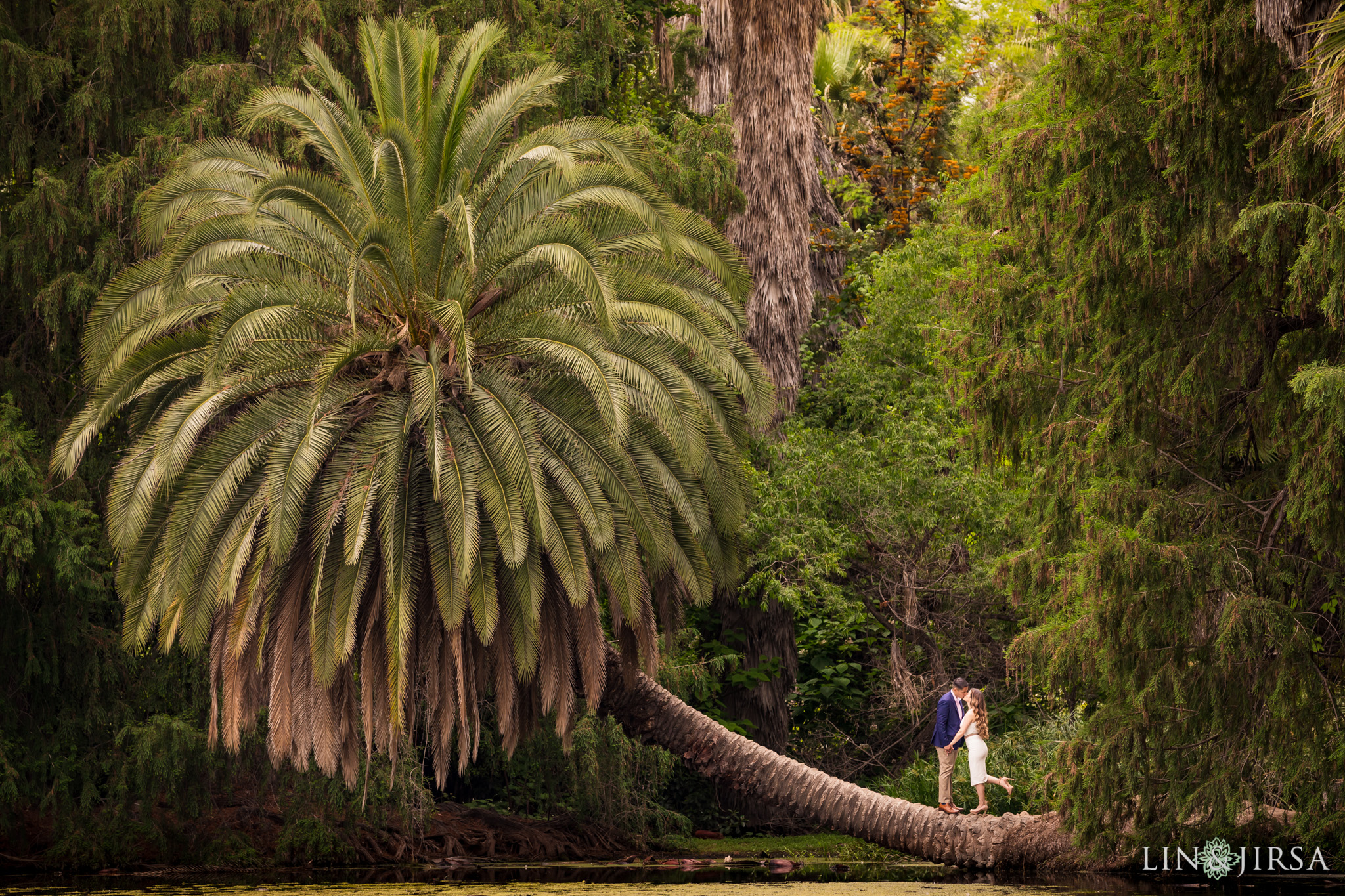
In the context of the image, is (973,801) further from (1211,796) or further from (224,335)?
(224,335)

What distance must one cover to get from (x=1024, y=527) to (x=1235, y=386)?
14.7ft

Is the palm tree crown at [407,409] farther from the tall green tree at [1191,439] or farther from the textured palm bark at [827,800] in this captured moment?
the tall green tree at [1191,439]

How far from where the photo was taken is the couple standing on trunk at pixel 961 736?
16.6 meters

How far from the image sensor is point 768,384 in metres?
16.9

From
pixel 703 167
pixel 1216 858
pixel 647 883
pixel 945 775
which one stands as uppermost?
pixel 703 167

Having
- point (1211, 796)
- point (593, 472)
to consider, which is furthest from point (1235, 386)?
point (593, 472)

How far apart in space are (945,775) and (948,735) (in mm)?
709

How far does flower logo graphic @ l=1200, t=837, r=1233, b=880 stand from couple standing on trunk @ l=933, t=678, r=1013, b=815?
2.73 m

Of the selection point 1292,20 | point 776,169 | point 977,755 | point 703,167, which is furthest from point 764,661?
point 1292,20

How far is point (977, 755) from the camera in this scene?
16.8 metres

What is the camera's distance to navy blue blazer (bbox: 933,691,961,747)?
1691 cm

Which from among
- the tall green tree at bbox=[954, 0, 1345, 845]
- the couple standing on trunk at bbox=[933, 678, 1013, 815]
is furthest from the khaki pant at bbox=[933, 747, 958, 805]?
the tall green tree at bbox=[954, 0, 1345, 845]

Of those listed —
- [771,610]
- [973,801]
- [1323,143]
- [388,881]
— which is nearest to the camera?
[1323,143]

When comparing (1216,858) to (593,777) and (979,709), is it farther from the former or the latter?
(593,777)
